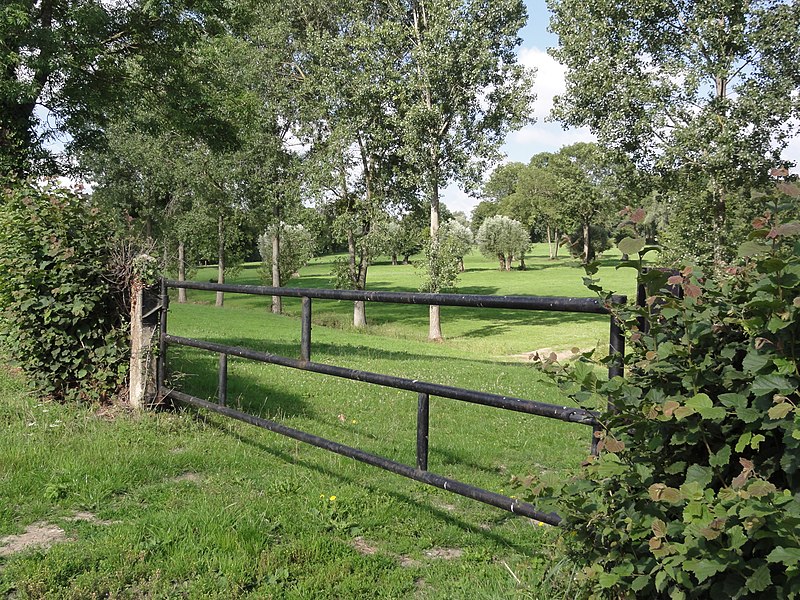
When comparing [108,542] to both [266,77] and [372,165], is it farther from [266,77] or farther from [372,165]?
[266,77]

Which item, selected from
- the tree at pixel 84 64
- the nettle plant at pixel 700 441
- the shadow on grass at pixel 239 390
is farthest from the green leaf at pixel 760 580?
the tree at pixel 84 64

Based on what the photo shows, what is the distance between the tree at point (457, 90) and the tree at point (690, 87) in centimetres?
290

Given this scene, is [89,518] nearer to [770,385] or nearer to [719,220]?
[770,385]

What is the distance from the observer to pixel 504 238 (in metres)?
71.4

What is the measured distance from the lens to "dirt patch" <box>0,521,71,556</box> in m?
3.24

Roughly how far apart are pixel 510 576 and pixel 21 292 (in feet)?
16.6

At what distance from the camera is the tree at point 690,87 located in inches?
822

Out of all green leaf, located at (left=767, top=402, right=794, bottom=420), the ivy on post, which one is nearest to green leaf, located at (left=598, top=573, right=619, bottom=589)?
green leaf, located at (left=767, top=402, right=794, bottom=420)

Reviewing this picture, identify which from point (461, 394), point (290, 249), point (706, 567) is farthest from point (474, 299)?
point (290, 249)

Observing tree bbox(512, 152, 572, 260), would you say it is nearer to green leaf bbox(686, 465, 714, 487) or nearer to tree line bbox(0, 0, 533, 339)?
tree line bbox(0, 0, 533, 339)

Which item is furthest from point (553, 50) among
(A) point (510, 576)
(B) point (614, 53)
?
(A) point (510, 576)

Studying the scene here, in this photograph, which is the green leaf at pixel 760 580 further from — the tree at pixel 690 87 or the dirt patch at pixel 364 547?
the tree at pixel 690 87

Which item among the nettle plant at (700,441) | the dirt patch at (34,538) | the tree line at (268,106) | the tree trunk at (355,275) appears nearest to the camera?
the nettle plant at (700,441)

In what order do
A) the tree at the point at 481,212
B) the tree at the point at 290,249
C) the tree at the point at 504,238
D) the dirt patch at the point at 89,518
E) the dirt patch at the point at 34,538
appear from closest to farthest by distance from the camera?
1. the dirt patch at the point at 34,538
2. the dirt patch at the point at 89,518
3. the tree at the point at 290,249
4. the tree at the point at 504,238
5. the tree at the point at 481,212
